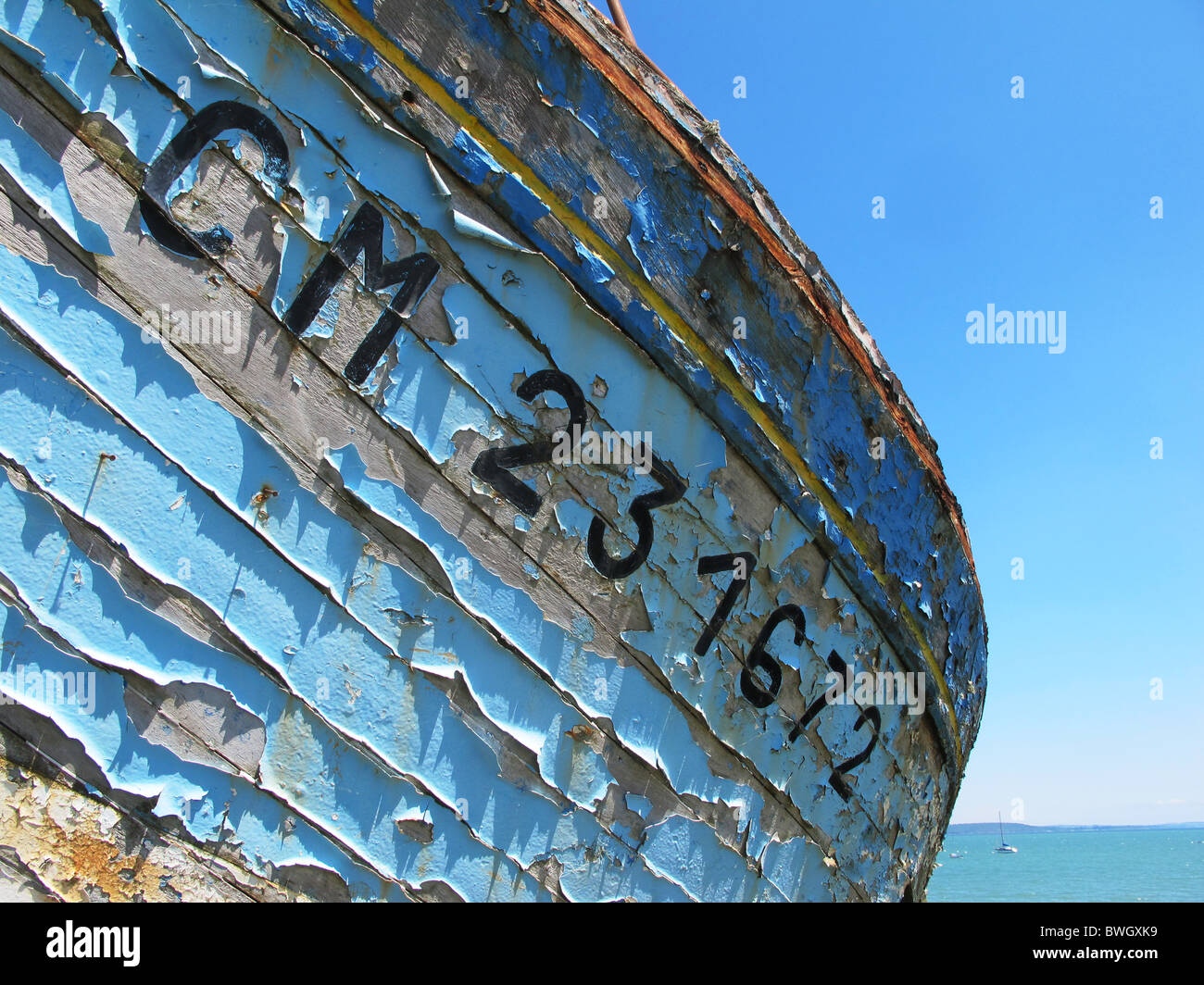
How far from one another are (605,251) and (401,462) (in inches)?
23.4

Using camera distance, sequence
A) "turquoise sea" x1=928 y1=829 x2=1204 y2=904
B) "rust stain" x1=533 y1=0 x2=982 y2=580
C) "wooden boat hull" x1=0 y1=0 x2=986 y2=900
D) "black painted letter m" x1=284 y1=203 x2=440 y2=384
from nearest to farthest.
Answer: "wooden boat hull" x1=0 y1=0 x2=986 y2=900 < "black painted letter m" x1=284 y1=203 x2=440 y2=384 < "rust stain" x1=533 y1=0 x2=982 y2=580 < "turquoise sea" x1=928 y1=829 x2=1204 y2=904

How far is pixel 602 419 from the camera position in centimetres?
168

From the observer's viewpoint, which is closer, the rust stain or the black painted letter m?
the black painted letter m

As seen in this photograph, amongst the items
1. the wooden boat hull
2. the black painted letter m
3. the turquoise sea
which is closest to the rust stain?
the wooden boat hull

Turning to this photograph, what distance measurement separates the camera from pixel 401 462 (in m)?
1.54

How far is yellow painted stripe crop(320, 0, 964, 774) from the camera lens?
1.51 m

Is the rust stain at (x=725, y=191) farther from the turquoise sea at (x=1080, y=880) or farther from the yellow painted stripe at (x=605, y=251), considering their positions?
the turquoise sea at (x=1080, y=880)

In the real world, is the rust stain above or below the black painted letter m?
above

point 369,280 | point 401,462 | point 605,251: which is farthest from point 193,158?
point 605,251

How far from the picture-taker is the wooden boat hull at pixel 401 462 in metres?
1.33

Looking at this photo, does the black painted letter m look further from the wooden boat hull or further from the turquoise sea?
the turquoise sea
